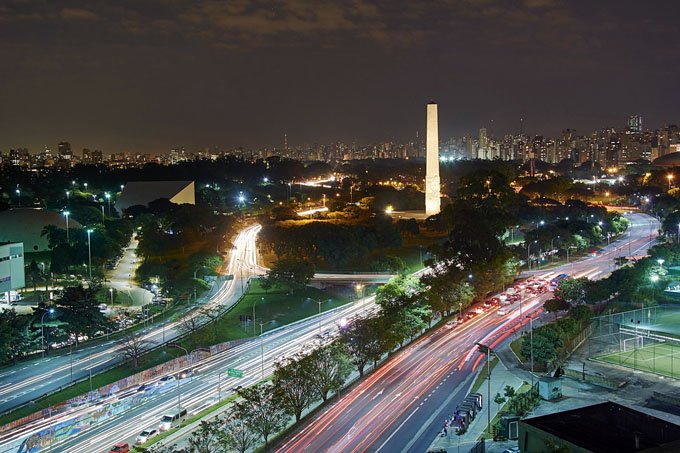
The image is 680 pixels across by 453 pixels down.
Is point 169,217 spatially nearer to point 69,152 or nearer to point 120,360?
point 120,360

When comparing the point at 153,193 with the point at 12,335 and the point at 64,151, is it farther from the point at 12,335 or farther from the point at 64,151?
the point at 64,151

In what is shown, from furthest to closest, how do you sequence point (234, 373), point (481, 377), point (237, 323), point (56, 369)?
1. point (237, 323)
2. point (56, 369)
3. point (481, 377)
4. point (234, 373)

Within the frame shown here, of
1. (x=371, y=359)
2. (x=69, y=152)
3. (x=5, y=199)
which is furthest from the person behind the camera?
(x=69, y=152)

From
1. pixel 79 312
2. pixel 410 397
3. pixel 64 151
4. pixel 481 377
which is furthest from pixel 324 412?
pixel 64 151

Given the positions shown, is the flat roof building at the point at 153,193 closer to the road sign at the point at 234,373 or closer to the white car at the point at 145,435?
the road sign at the point at 234,373

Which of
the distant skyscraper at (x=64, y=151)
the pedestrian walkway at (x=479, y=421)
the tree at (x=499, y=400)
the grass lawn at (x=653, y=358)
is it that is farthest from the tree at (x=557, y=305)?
the distant skyscraper at (x=64, y=151)

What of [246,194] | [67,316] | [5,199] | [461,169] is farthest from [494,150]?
[67,316]
